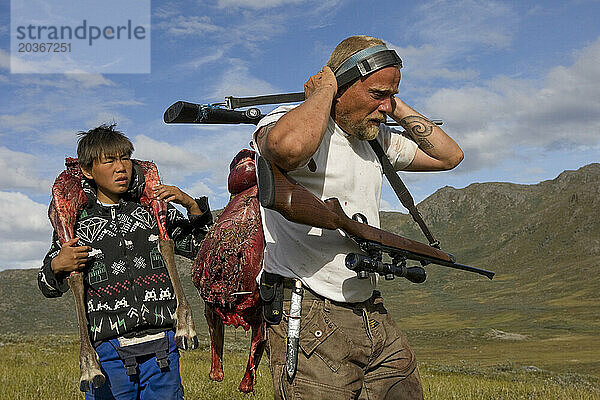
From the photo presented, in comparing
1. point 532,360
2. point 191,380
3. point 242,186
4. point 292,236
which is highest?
point 242,186

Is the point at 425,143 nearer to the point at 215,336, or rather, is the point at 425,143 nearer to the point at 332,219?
the point at 332,219

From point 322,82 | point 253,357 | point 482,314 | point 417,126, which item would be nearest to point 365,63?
point 322,82

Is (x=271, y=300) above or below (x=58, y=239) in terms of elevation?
below

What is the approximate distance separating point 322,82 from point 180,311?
6.89 ft

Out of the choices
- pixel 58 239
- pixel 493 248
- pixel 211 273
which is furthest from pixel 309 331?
pixel 493 248

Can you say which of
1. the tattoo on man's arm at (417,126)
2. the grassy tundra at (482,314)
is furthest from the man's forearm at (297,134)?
the grassy tundra at (482,314)

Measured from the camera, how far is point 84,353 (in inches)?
165

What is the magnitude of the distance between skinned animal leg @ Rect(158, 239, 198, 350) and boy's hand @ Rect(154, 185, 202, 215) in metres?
0.28

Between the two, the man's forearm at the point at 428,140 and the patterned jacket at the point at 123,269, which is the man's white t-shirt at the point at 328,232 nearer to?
the man's forearm at the point at 428,140

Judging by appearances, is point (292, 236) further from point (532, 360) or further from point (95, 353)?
point (532, 360)

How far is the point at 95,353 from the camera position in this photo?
13.9 ft

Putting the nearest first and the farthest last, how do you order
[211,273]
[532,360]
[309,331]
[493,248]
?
[309,331] < [211,273] < [532,360] < [493,248]

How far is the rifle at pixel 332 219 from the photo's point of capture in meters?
2.97

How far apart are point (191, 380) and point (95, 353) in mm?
6497
